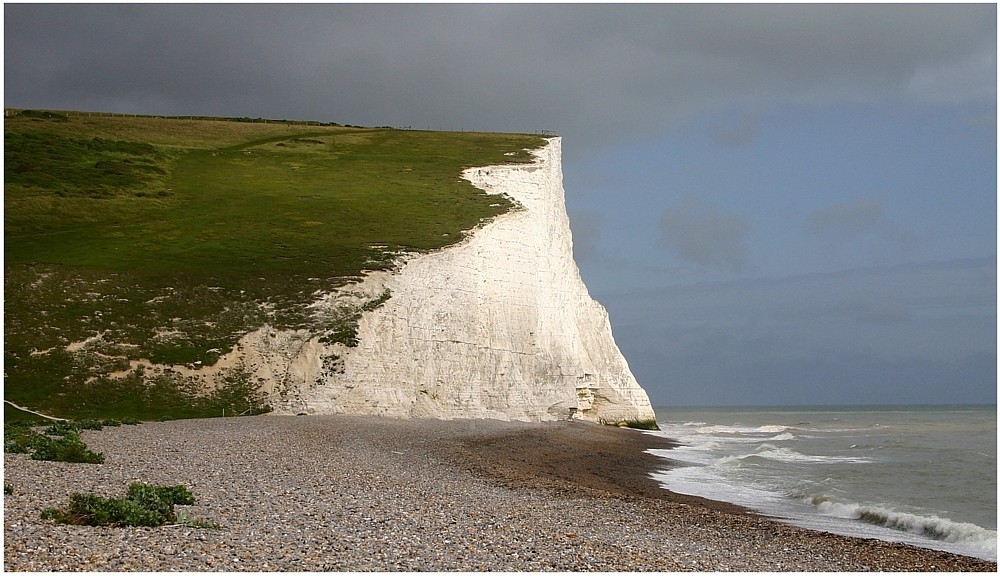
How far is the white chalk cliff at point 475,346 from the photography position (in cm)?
3578


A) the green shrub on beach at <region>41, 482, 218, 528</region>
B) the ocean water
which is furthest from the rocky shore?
the ocean water

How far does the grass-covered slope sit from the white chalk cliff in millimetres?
1570

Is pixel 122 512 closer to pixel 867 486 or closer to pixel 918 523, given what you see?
pixel 918 523

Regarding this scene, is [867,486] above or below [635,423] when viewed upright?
Answer: below

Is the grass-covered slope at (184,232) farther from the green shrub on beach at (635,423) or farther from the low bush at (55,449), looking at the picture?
the green shrub on beach at (635,423)

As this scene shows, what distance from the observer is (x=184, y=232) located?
48906 mm

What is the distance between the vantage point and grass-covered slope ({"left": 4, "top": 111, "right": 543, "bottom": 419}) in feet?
106

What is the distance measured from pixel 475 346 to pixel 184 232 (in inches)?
791

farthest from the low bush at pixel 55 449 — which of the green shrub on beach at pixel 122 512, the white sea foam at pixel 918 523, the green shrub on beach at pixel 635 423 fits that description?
the green shrub on beach at pixel 635 423

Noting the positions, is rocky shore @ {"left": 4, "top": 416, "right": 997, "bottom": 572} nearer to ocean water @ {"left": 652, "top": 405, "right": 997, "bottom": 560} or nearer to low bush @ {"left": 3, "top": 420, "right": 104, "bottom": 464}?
low bush @ {"left": 3, "top": 420, "right": 104, "bottom": 464}

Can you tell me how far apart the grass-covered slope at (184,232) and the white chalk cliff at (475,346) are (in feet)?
5.15

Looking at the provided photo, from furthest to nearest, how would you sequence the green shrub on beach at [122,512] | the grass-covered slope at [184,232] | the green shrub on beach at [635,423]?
the green shrub on beach at [635,423], the grass-covered slope at [184,232], the green shrub on beach at [122,512]

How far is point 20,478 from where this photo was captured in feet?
43.5

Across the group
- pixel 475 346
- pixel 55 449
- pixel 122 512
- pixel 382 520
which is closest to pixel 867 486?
pixel 382 520
